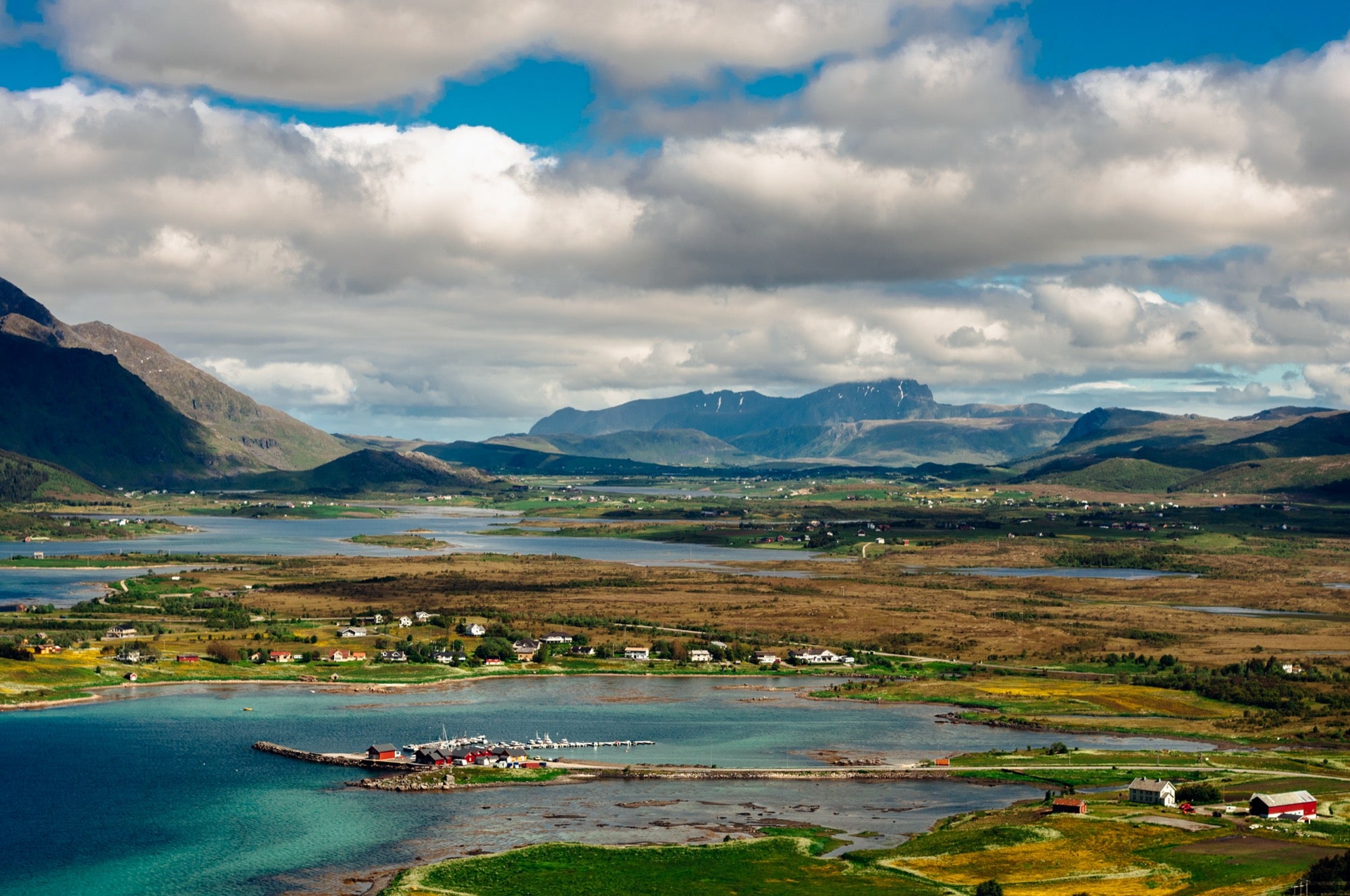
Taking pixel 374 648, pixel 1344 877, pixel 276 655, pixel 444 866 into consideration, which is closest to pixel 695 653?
pixel 374 648

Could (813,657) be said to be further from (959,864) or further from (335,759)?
(959,864)

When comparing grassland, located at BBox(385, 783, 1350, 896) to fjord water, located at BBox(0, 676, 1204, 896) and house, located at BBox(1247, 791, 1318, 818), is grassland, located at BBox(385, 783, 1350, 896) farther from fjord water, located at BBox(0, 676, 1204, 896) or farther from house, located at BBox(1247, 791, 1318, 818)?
fjord water, located at BBox(0, 676, 1204, 896)

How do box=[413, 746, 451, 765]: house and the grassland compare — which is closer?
the grassland

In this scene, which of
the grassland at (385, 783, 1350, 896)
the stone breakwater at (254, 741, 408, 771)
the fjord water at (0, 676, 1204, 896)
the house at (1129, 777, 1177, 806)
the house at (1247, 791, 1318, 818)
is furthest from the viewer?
the stone breakwater at (254, 741, 408, 771)

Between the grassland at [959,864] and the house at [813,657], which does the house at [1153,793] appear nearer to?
the grassland at [959,864]

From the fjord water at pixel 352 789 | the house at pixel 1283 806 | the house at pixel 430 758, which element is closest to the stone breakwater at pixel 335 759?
the house at pixel 430 758

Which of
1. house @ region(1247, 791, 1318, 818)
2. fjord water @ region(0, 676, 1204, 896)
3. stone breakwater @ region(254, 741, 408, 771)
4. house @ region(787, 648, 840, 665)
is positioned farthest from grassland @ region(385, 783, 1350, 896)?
house @ region(787, 648, 840, 665)

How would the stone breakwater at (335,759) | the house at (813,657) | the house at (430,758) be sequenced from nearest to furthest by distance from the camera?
the stone breakwater at (335,759) → the house at (430,758) → the house at (813,657)
